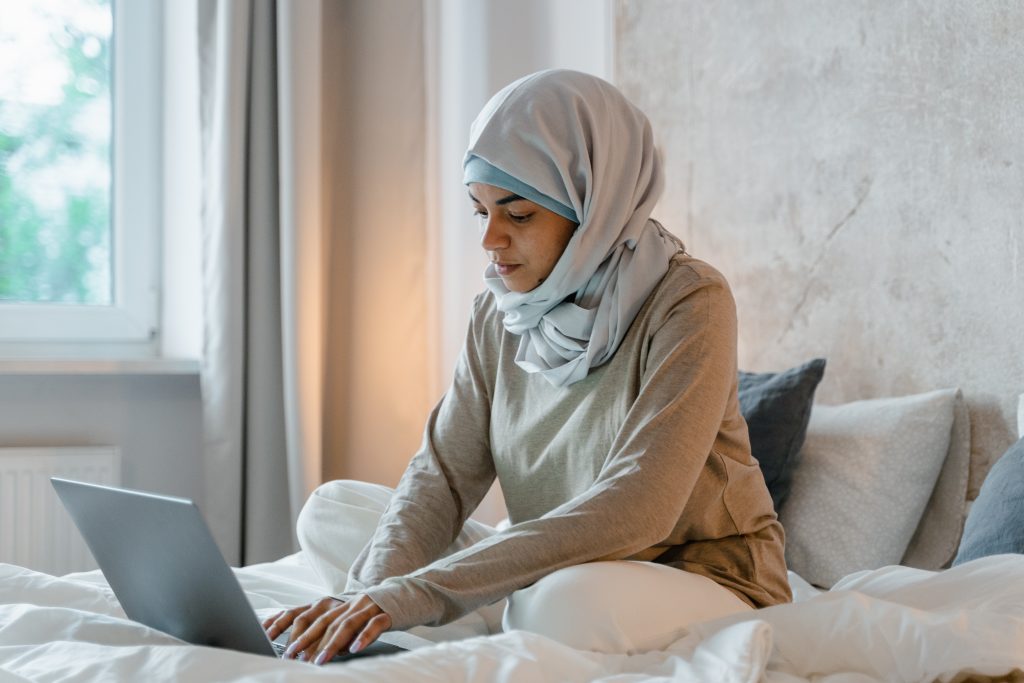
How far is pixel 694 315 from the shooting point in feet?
4.58

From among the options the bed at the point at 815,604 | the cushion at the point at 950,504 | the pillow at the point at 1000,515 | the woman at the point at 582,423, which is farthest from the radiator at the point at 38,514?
the pillow at the point at 1000,515

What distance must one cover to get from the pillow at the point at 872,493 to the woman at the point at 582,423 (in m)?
0.41

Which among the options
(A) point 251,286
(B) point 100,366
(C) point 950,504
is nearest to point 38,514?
(B) point 100,366

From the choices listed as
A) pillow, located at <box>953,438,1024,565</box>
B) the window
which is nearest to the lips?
pillow, located at <box>953,438,1024,565</box>

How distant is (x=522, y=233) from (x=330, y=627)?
0.60 m

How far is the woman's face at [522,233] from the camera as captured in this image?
1498mm

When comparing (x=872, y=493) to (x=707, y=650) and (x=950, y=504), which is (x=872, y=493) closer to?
(x=950, y=504)

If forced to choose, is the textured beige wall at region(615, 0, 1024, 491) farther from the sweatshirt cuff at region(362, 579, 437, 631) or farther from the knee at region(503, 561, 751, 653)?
the sweatshirt cuff at region(362, 579, 437, 631)

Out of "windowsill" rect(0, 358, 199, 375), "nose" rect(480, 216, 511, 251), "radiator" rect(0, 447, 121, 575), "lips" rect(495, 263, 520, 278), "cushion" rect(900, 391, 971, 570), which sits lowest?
"radiator" rect(0, 447, 121, 575)

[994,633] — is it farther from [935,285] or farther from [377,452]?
[377,452]

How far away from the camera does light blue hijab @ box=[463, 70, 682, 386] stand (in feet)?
4.78

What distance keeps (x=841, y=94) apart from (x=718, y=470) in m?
0.99

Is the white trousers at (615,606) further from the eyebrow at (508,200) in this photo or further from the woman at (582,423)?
the eyebrow at (508,200)

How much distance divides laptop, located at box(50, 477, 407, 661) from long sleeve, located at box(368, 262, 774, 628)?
12cm
